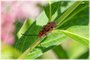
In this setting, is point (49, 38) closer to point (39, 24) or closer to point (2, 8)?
point (39, 24)

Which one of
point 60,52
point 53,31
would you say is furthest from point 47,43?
point 60,52

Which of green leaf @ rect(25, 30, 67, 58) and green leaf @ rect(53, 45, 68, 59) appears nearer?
green leaf @ rect(25, 30, 67, 58)

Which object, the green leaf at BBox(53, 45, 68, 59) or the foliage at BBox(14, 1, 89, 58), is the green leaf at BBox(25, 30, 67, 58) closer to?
the foliage at BBox(14, 1, 89, 58)

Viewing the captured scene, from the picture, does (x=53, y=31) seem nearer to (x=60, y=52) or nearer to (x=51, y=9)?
(x=51, y=9)

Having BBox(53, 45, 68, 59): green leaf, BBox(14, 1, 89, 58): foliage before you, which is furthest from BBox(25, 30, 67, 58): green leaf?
BBox(53, 45, 68, 59): green leaf

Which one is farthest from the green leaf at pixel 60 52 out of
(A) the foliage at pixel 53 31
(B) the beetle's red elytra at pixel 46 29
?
(B) the beetle's red elytra at pixel 46 29

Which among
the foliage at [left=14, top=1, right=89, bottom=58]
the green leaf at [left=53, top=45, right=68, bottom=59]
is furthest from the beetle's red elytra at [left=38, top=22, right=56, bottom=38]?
the green leaf at [left=53, top=45, right=68, bottom=59]

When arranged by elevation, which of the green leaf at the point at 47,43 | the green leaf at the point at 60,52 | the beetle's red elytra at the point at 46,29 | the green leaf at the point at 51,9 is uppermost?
the green leaf at the point at 51,9

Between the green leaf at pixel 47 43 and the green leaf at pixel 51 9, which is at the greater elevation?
the green leaf at pixel 51 9

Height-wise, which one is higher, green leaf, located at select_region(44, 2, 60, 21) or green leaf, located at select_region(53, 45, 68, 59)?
green leaf, located at select_region(44, 2, 60, 21)

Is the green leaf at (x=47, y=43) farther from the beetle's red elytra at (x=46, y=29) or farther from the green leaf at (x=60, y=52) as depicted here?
the green leaf at (x=60, y=52)

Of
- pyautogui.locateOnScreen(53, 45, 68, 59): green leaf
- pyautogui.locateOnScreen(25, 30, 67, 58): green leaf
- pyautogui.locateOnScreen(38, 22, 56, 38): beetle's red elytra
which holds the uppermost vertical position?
pyautogui.locateOnScreen(38, 22, 56, 38): beetle's red elytra
